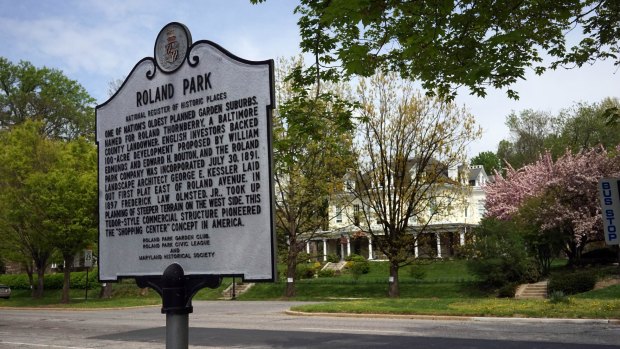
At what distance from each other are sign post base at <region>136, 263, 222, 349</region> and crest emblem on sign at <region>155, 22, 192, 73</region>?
1734 mm

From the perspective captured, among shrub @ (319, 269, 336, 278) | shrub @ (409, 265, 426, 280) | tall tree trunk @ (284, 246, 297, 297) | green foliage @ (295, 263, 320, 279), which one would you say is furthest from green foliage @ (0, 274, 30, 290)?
shrub @ (409, 265, 426, 280)

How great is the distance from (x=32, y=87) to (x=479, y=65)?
195 feet

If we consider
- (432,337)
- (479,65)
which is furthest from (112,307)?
(479,65)

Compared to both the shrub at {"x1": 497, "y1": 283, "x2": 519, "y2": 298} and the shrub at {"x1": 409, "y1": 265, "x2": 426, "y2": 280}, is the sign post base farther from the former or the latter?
the shrub at {"x1": 409, "y1": 265, "x2": 426, "y2": 280}

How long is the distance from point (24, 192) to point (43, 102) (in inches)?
1044

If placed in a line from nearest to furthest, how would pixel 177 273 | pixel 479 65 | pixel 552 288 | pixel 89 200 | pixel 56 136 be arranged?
pixel 177 273 < pixel 479 65 < pixel 552 288 < pixel 89 200 < pixel 56 136

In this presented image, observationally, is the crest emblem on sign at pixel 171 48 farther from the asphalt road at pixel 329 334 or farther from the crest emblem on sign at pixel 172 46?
the asphalt road at pixel 329 334

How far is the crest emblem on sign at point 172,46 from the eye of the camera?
5418 millimetres

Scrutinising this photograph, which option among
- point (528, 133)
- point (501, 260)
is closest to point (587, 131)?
point (528, 133)

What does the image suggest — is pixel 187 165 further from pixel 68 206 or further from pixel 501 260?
pixel 68 206

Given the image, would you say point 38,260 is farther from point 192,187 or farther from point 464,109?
point 192,187

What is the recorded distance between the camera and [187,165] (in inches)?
211

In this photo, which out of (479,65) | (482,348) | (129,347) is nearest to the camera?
(479,65)

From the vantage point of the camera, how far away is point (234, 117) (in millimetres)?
5117
